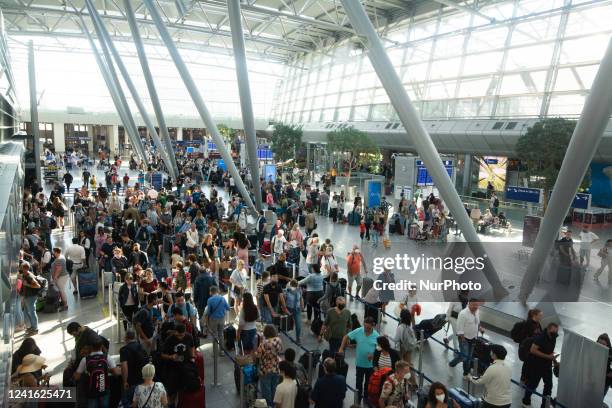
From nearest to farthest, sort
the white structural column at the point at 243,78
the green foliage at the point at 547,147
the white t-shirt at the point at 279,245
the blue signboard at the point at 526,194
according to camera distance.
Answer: the white t-shirt at the point at 279,245 → the white structural column at the point at 243,78 → the green foliage at the point at 547,147 → the blue signboard at the point at 526,194

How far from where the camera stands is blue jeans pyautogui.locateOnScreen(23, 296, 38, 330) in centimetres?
859

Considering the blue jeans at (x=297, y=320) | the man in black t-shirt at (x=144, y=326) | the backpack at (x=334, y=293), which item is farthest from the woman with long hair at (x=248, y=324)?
the backpack at (x=334, y=293)

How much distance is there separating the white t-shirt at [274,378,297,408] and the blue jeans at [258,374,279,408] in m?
0.89

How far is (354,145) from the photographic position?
103 feet

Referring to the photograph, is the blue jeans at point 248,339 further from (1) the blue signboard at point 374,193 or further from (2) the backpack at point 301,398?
(1) the blue signboard at point 374,193

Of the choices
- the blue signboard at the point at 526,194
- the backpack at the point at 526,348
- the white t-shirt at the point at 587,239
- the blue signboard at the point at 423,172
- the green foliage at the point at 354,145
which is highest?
the green foliage at the point at 354,145

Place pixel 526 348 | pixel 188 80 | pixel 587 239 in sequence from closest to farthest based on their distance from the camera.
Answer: pixel 526 348
pixel 587 239
pixel 188 80

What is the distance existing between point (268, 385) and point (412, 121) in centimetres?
643

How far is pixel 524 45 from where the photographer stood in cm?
2672

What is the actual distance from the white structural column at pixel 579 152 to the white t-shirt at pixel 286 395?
617cm

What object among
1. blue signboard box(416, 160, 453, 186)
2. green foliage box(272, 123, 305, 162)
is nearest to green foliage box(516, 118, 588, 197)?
blue signboard box(416, 160, 453, 186)

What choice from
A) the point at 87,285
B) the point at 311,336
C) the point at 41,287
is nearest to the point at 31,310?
the point at 41,287

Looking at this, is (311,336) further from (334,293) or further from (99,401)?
(99,401)

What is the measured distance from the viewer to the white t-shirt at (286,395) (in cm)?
513
